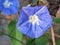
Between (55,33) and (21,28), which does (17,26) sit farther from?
(55,33)

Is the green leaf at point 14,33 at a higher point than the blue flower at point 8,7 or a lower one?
lower

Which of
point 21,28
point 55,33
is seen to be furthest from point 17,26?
point 55,33

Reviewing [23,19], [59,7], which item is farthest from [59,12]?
[23,19]

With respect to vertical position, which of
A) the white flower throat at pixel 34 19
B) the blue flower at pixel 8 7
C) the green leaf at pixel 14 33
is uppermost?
the blue flower at pixel 8 7

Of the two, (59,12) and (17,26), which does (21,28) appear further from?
(59,12)
